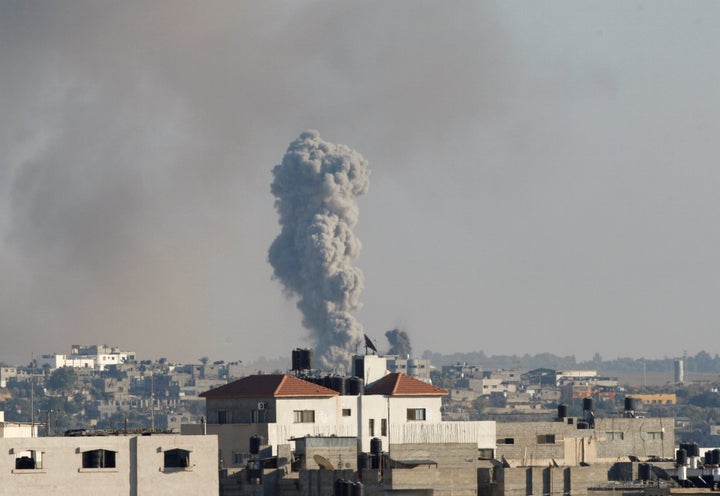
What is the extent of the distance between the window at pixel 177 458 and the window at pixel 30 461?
12.6 ft

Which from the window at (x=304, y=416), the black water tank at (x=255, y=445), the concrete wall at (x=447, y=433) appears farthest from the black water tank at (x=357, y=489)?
the window at (x=304, y=416)

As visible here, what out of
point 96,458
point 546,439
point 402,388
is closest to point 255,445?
point 402,388

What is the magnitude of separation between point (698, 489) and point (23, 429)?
1100 inches

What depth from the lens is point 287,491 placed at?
83125 millimetres

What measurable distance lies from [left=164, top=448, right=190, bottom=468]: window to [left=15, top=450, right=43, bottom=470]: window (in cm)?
383

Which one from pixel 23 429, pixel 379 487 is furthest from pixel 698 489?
pixel 23 429

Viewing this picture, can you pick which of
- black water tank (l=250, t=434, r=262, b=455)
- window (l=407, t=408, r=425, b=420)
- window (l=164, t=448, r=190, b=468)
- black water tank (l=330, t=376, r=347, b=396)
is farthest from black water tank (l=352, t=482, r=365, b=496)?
black water tank (l=330, t=376, r=347, b=396)

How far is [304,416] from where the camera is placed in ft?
356

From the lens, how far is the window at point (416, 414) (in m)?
113

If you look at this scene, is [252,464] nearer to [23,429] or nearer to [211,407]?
[23,429]

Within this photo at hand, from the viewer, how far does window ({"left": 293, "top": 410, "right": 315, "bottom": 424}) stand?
108062mm

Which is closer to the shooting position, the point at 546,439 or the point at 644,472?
the point at 644,472

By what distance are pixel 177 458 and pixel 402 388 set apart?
143 ft

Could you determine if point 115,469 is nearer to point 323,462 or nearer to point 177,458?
point 177,458
